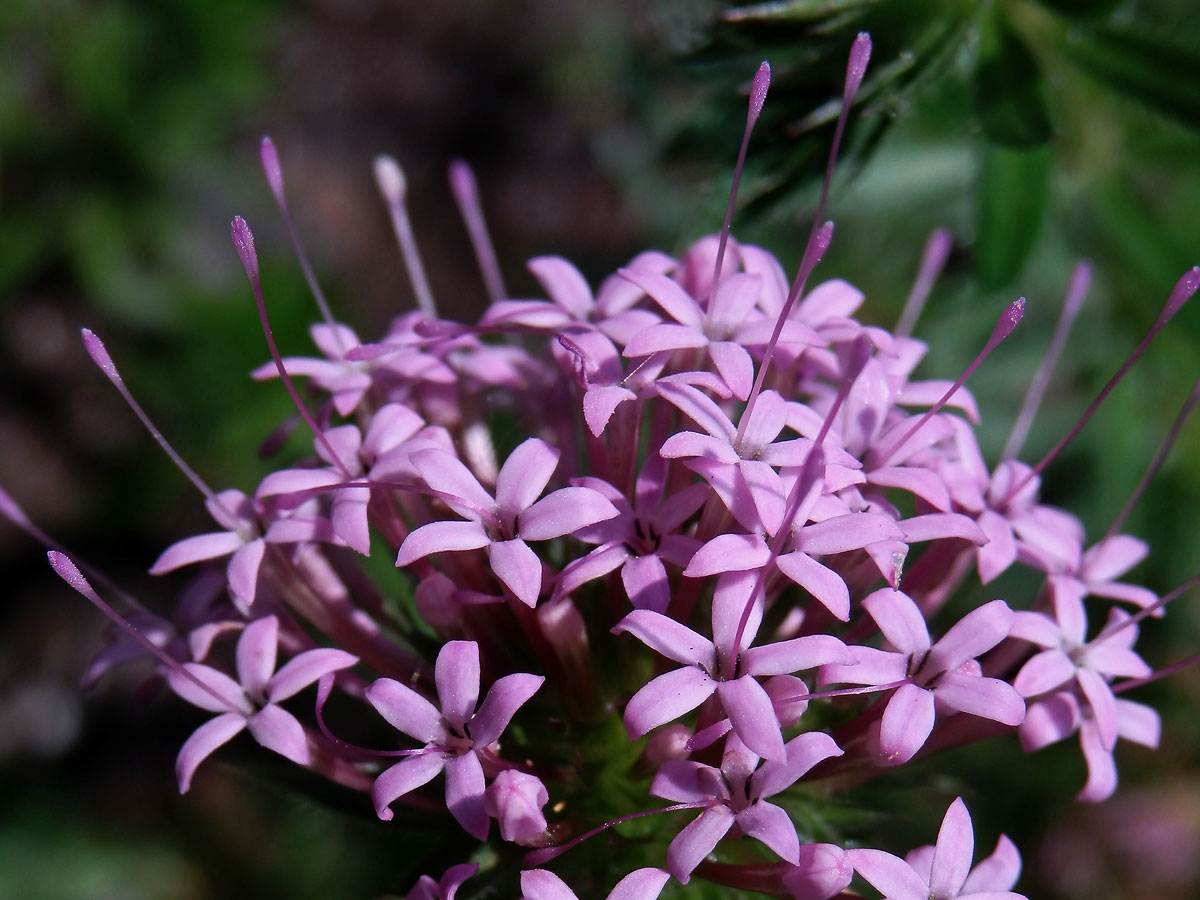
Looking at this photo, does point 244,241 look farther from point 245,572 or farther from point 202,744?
point 202,744

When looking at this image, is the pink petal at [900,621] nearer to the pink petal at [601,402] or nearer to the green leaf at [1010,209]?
the pink petal at [601,402]

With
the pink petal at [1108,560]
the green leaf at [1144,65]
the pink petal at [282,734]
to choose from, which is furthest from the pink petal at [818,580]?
the green leaf at [1144,65]

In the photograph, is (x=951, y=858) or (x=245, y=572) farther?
(x=245, y=572)

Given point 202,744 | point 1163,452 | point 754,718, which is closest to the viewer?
point 754,718

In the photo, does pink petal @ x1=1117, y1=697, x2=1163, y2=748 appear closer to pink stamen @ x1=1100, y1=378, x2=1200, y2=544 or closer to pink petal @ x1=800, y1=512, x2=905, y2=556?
pink stamen @ x1=1100, y1=378, x2=1200, y2=544

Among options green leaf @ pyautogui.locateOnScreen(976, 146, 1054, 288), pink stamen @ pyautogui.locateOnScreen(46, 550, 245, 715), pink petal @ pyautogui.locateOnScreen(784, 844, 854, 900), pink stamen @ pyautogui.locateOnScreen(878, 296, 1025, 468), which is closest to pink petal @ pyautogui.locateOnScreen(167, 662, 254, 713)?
pink stamen @ pyautogui.locateOnScreen(46, 550, 245, 715)

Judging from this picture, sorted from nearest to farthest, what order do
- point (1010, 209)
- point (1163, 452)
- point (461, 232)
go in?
point (1163, 452)
point (1010, 209)
point (461, 232)

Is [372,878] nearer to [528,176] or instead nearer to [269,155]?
[269,155]

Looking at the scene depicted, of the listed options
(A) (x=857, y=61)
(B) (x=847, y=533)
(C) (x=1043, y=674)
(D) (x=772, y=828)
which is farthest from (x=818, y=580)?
(A) (x=857, y=61)
